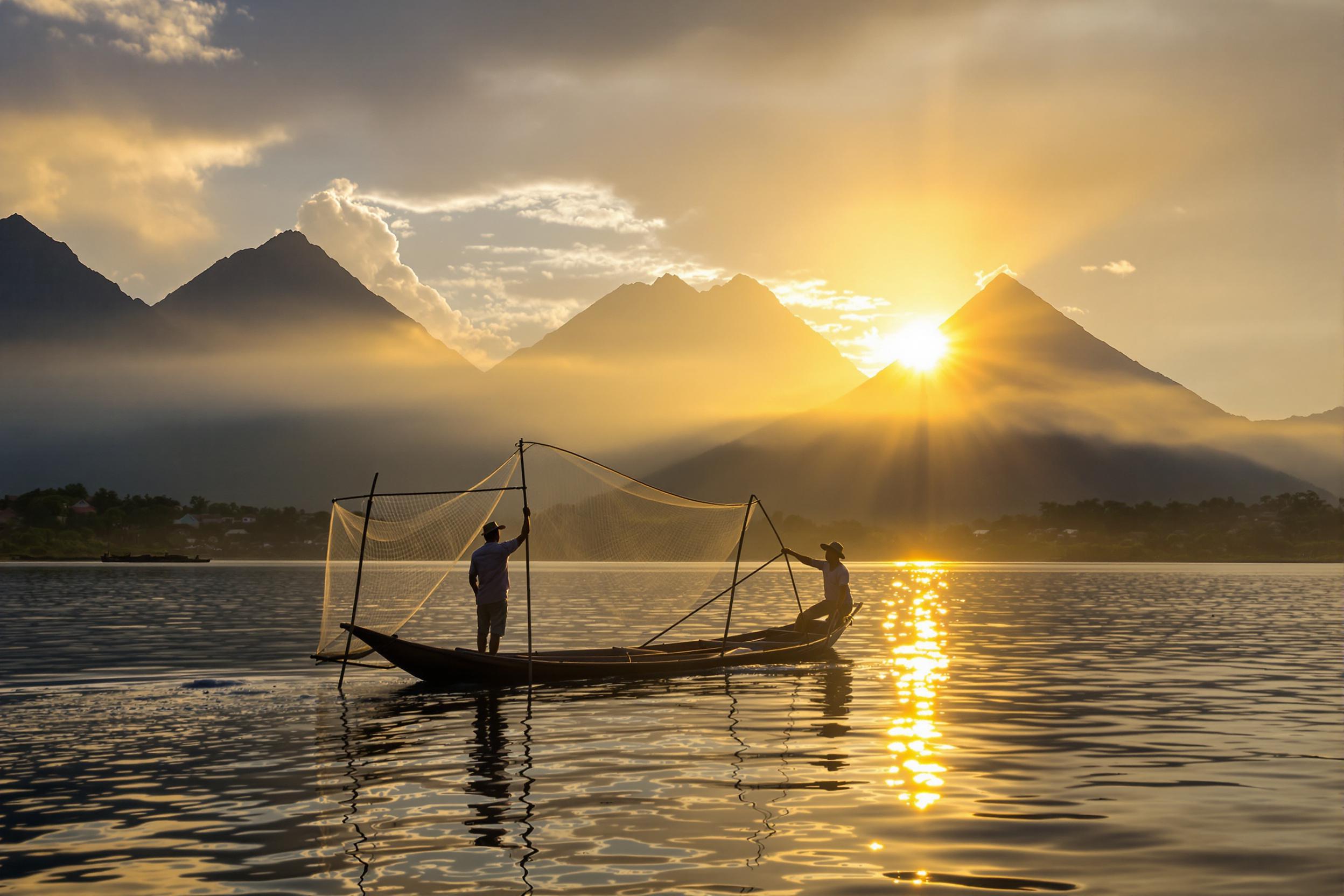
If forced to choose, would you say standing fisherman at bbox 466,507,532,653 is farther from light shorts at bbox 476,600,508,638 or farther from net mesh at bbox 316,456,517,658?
net mesh at bbox 316,456,517,658

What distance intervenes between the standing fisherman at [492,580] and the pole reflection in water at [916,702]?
979 centimetres

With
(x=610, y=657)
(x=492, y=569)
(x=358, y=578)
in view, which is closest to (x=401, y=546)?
(x=358, y=578)

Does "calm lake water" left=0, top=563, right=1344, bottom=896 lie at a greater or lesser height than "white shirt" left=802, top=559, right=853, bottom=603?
lesser

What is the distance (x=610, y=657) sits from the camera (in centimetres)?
2997

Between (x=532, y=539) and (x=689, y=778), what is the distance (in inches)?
886

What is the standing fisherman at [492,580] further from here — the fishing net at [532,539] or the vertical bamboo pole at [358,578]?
the vertical bamboo pole at [358,578]

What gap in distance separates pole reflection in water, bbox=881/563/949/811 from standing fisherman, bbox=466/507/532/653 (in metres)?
9.79

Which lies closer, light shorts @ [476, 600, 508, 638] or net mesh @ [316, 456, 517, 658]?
light shorts @ [476, 600, 508, 638]

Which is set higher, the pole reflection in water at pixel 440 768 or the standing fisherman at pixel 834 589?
the standing fisherman at pixel 834 589

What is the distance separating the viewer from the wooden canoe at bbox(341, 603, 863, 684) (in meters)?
25.9

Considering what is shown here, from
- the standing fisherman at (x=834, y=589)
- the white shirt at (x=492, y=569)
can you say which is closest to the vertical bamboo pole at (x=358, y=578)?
the white shirt at (x=492, y=569)

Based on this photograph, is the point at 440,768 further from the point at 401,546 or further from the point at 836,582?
the point at 836,582

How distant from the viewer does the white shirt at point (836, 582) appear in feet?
111

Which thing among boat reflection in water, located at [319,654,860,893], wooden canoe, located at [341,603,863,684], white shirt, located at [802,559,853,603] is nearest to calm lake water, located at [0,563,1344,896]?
boat reflection in water, located at [319,654,860,893]
